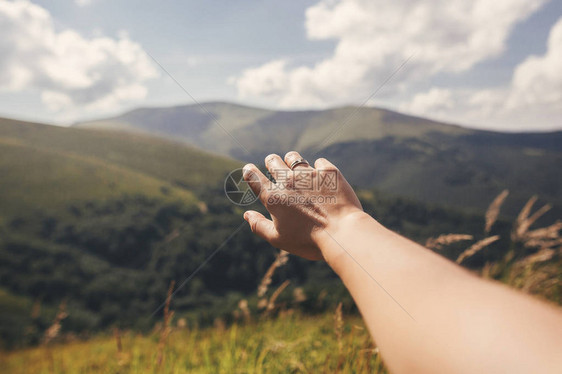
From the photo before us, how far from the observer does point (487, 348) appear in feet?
2.83

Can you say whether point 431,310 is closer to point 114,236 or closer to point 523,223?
point 523,223

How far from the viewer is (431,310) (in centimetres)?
100

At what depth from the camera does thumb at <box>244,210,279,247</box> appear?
1770 millimetres

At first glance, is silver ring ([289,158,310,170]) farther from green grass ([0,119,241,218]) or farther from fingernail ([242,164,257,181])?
green grass ([0,119,241,218])

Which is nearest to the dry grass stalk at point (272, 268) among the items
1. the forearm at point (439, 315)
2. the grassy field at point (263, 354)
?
the grassy field at point (263, 354)

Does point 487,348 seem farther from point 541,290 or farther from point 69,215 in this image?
point 69,215

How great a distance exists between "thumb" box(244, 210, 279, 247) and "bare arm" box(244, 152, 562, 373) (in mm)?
343

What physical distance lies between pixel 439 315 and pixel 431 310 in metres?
0.03

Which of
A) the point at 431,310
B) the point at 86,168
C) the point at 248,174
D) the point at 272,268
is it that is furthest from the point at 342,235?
the point at 86,168

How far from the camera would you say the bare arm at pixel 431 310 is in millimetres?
838

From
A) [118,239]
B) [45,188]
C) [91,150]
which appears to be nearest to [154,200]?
[118,239]

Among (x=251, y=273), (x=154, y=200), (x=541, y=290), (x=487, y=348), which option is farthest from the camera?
(x=154, y=200)

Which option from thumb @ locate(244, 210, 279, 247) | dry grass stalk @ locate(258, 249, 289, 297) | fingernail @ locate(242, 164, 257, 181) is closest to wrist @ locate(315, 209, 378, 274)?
thumb @ locate(244, 210, 279, 247)

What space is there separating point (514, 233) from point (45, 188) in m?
135
